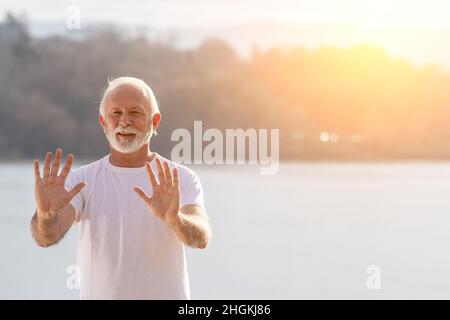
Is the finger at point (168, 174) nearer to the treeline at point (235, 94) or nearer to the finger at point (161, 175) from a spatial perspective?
the finger at point (161, 175)

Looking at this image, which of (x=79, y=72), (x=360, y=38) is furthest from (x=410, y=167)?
(x=79, y=72)

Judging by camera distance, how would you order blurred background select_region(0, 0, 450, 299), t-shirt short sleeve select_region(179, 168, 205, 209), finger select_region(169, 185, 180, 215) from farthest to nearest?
blurred background select_region(0, 0, 450, 299), t-shirt short sleeve select_region(179, 168, 205, 209), finger select_region(169, 185, 180, 215)

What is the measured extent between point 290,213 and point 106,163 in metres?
11.5

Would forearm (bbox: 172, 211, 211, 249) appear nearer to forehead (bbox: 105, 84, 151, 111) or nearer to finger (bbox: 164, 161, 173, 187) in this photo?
finger (bbox: 164, 161, 173, 187)

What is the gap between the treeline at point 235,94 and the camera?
1552 centimetres

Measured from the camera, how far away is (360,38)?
17.6m

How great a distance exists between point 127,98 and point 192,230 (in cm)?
25

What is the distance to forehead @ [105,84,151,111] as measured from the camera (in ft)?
4.84

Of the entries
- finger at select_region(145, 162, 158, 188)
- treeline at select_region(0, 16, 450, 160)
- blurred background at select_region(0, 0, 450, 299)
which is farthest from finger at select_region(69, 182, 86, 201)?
treeline at select_region(0, 16, 450, 160)

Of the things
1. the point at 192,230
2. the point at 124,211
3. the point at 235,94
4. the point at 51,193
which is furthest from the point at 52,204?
the point at 235,94

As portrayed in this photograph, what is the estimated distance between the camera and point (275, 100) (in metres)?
17.5

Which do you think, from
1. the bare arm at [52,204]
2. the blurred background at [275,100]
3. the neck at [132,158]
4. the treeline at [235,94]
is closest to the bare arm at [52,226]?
the bare arm at [52,204]

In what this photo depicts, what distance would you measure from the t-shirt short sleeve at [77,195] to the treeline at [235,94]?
13.4 meters

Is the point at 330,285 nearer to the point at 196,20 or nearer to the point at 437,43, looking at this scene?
the point at 437,43
